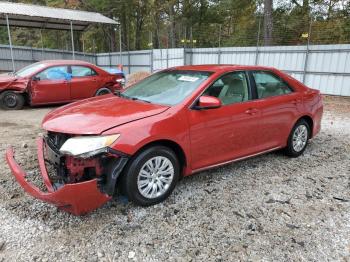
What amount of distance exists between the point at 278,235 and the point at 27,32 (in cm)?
4130

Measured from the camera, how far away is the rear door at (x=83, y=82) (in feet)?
31.9

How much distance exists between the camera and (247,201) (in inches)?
150

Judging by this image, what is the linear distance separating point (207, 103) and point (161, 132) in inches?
27.3

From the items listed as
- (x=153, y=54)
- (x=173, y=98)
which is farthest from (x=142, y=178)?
(x=153, y=54)

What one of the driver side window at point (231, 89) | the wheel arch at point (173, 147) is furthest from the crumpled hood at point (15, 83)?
the wheel arch at point (173, 147)

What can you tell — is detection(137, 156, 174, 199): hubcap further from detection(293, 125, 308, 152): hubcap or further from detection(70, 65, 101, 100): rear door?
detection(70, 65, 101, 100): rear door

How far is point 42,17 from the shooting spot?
16.2m

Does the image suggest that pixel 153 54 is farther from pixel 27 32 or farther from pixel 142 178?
pixel 27 32

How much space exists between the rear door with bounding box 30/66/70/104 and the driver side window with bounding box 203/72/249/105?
21.4 feet

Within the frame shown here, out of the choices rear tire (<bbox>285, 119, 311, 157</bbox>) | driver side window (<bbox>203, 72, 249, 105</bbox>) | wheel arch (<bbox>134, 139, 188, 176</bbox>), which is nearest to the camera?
wheel arch (<bbox>134, 139, 188, 176</bbox>)

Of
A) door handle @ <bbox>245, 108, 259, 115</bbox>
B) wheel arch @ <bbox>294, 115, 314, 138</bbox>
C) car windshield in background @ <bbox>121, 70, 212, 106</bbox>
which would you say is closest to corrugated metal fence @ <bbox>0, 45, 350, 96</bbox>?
wheel arch @ <bbox>294, 115, 314, 138</bbox>

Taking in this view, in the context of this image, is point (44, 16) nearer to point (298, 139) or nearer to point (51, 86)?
point (51, 86)

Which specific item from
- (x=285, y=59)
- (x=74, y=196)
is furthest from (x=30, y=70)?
(x=285, y=59)

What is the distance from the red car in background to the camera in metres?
8.99
